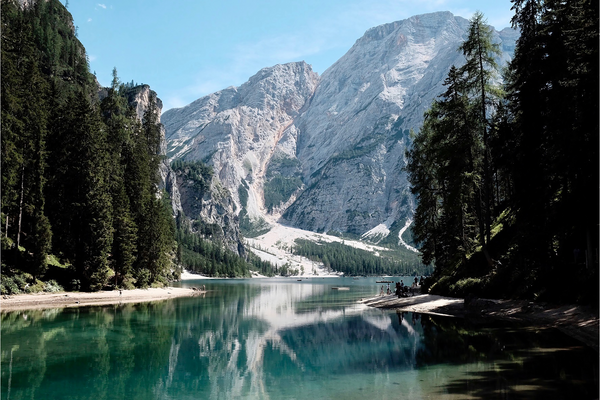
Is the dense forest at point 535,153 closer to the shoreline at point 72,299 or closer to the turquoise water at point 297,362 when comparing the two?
the turquoise water at point 297,362

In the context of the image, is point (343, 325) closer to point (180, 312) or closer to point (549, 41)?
point (180, 312)

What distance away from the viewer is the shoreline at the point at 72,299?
39.8 m

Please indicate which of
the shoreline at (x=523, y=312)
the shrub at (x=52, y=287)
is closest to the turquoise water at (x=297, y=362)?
the shoreline at (x=523, y=312)

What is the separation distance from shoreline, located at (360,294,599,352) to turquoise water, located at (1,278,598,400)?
896 mm

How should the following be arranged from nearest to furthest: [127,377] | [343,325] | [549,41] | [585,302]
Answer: [127,377], [585,302], [549,41], [343,325]

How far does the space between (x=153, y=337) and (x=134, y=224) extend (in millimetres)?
39834

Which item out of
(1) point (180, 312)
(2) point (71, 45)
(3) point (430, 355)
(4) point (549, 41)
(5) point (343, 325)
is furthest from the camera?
(2) point (71, 45)

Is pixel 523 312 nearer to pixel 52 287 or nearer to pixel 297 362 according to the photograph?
pixel 297 362

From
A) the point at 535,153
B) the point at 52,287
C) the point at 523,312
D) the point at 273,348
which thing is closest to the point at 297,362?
the point at 273,348

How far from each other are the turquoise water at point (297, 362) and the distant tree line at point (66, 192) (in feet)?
56.8

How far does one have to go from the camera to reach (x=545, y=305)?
998 inches

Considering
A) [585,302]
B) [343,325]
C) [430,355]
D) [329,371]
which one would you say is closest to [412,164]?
[343,325]

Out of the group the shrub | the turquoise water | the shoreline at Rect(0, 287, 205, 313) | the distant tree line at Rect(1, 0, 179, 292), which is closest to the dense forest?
the turquoise water

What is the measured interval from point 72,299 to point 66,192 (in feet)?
47.9
